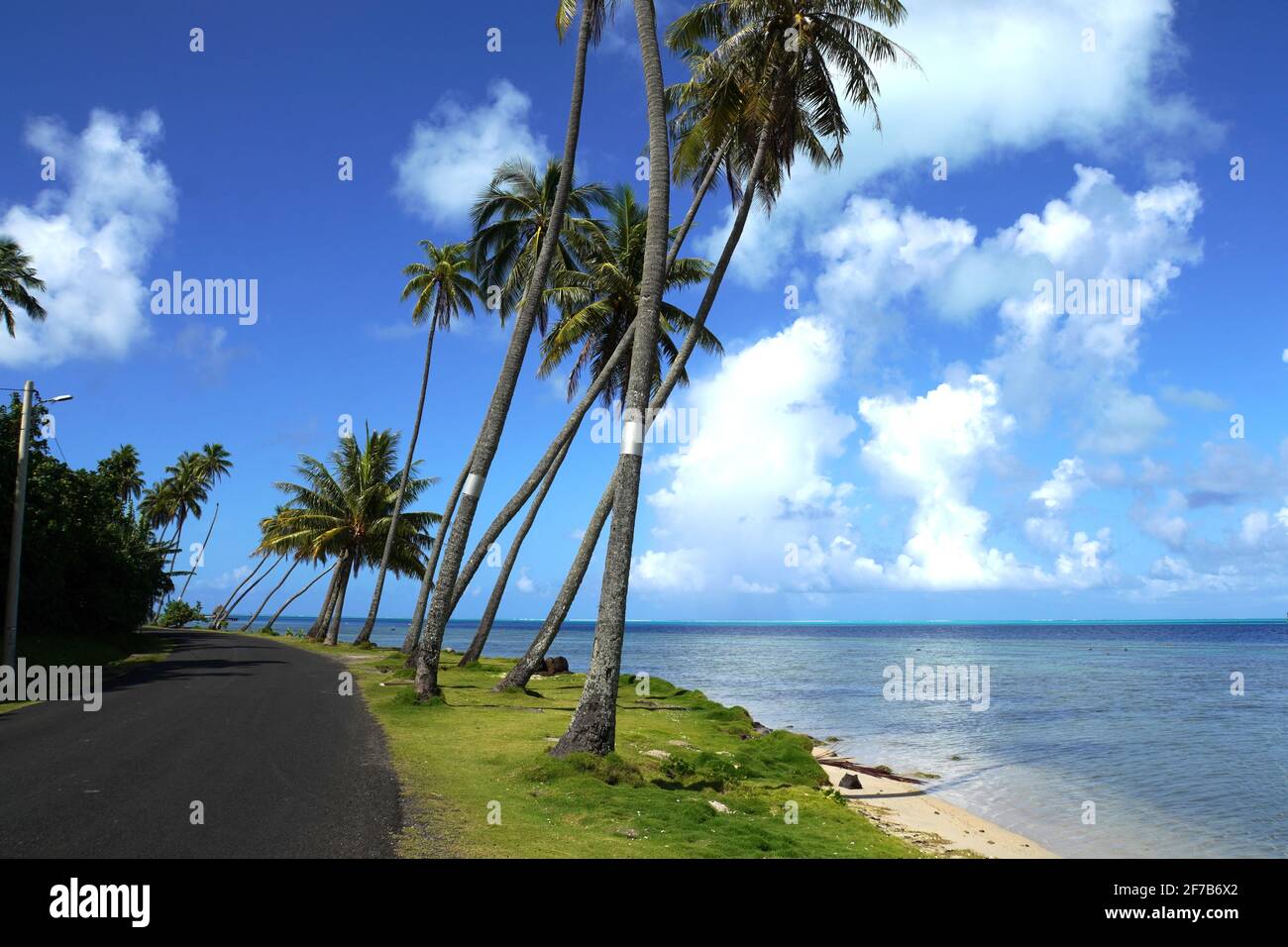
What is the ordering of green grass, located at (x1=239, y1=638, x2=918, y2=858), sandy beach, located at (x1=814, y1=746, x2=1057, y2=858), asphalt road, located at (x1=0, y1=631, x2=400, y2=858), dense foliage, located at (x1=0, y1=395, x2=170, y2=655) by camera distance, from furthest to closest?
dense foliage, located at (x1=0, y1=395, x2=170, y2=655), sandy beach, located at (x1=814, y1=746, x2=1057, y2=858), green grass, located at (x1=239, y1=638, x2=918, y2=858), asphalt road, located at (x1=0, y1=631, x2=400, y2=858)

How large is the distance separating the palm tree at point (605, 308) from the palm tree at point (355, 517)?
18.7 metres

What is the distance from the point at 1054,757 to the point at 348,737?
1715 cm

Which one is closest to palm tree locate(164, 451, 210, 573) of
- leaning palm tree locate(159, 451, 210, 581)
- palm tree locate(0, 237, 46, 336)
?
leaning palm tree locate(159, 451, 210, 581)

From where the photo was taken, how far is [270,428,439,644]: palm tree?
Answer: 4744 cm

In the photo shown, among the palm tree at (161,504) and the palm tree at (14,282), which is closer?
the palm tree at (14,282)

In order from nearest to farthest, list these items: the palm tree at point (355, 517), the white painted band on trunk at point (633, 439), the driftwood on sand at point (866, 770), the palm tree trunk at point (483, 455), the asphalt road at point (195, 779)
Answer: the asphalt road at point (195, 779) < the white painted band on trunk at point (633, 439) < the driftwood on sand at point (866, 770) < the palm tree trunk at point (483, 455) < the palm tree at point (355, 517)

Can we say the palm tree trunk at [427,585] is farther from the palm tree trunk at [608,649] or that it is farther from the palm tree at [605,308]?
the palm tree trunk at [608,649]

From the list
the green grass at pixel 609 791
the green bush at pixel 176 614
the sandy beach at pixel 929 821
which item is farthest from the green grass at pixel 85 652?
the green bush at pixel 176 614

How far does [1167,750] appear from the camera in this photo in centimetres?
2158

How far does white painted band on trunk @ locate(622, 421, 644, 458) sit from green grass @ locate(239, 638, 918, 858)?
4389mm

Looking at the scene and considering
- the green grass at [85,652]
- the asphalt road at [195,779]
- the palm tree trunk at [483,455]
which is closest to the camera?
the asphalt road at [195,779]

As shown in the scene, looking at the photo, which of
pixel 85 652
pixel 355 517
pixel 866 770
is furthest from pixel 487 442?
pixel 355 517

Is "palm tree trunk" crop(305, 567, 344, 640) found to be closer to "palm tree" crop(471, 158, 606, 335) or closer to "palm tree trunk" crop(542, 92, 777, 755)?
"palm tree" crop(471, 158, 606, 335)

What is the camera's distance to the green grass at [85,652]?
869 inches
